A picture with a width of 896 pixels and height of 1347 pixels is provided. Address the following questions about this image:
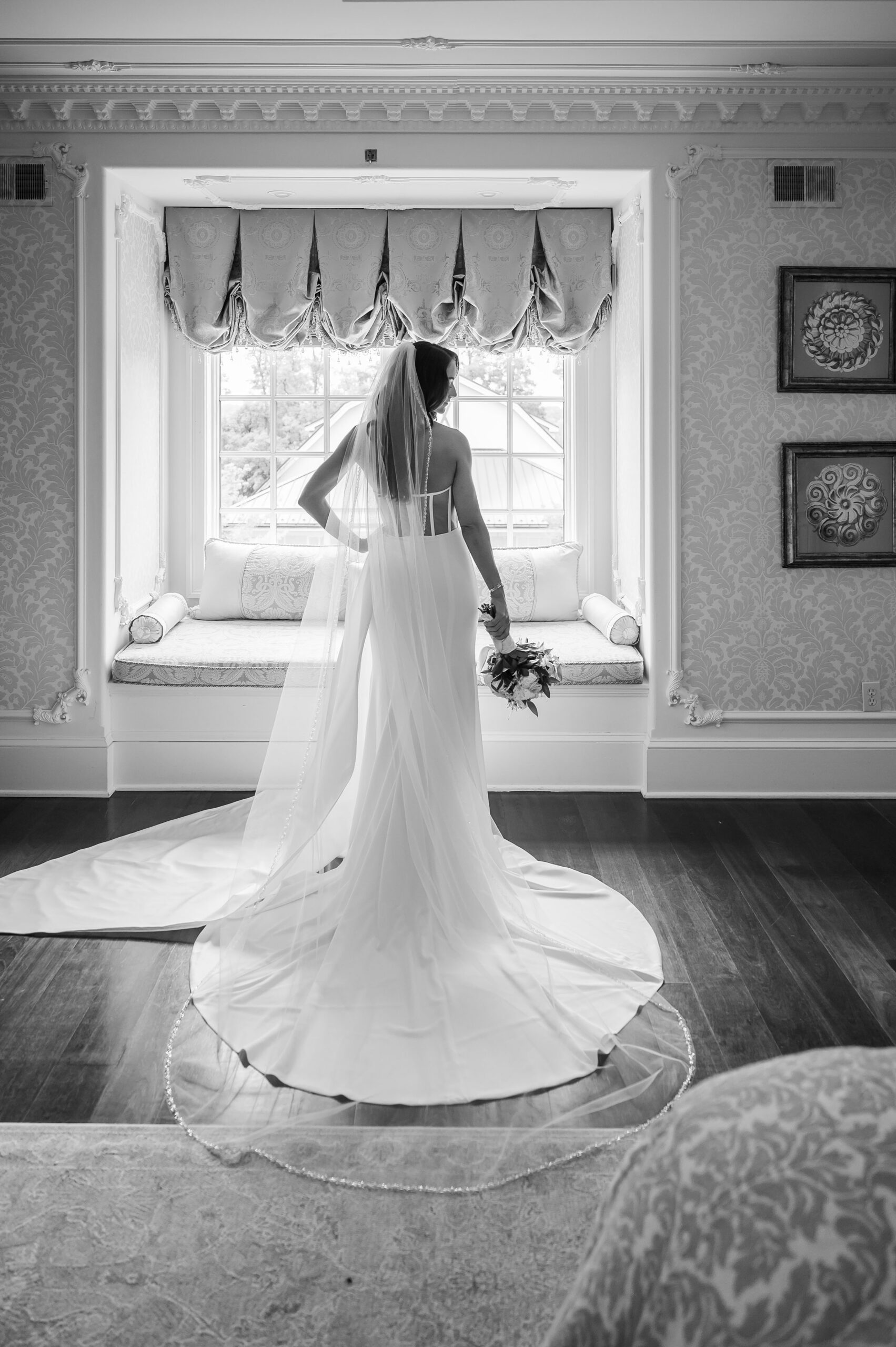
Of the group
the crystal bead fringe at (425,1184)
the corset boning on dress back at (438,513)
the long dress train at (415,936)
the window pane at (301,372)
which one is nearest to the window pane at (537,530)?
the window pane at (301,372)

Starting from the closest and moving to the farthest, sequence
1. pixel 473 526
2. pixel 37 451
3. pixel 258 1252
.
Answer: pixel 258 1252
pixel 473 526
pixel 37 451

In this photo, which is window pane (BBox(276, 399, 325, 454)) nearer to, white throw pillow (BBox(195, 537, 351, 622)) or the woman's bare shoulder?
white throw pillow (BBox(195, 537, 351, 622))

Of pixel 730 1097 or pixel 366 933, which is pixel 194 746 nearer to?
pixel 366 933

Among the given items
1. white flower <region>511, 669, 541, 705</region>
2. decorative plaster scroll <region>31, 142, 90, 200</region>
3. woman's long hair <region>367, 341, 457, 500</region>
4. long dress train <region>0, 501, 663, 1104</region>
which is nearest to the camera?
long dress train <region>0, 501, 663, 1104</region>

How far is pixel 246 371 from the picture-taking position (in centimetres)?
610

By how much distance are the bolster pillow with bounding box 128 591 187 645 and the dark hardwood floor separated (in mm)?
694

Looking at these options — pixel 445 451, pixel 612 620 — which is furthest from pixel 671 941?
pixel 612 620

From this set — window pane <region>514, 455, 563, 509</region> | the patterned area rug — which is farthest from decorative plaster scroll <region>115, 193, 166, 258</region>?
the patterned area rug

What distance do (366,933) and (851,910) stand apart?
1585 millimetres

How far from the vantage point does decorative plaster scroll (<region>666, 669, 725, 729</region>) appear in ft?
16.3

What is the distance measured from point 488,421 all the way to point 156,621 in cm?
203

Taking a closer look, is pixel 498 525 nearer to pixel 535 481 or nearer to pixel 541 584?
pixel 535 481

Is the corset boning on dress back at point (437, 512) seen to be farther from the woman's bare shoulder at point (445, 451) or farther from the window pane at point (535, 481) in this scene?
the window pane at point (535, 481)

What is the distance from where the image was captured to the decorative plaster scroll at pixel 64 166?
4738 millimetres
